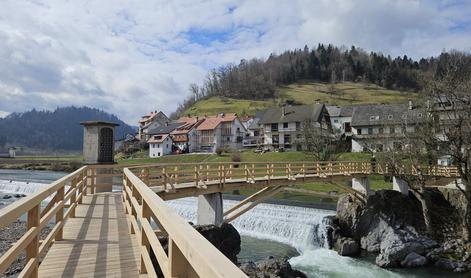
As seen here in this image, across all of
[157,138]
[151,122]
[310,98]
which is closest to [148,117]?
[151,122]

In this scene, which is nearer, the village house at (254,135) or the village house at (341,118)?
the village house at (341,118)

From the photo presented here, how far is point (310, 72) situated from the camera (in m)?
140

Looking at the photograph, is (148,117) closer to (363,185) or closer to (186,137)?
Answer: (186,137)

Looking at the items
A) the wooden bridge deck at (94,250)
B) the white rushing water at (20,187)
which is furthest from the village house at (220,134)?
the wooden bridge deck at (94,250)

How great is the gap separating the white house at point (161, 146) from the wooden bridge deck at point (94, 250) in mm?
68794

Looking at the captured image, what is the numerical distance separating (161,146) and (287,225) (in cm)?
5857

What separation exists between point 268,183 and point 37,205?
55.2 ft

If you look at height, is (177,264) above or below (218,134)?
below

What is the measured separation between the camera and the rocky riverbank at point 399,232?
61.9 ft

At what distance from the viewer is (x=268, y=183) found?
20703 millimetres

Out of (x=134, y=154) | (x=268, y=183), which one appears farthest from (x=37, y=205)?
(x=134, y=154)

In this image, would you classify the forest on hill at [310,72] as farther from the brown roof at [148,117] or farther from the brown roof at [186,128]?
the brown roof at [186,128]

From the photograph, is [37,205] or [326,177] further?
[326,177]

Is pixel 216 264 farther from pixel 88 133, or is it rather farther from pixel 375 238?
pixel 375 238
